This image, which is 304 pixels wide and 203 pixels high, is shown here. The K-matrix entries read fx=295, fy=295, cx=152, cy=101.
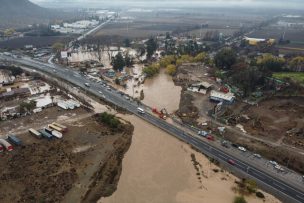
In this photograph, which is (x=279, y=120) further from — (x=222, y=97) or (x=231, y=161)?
(x=231, y=161)

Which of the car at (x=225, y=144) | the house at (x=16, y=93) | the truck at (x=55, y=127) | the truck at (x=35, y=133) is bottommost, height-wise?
the truck at (x=35, y=133)

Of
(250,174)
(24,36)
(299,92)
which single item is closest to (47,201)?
(250,174)

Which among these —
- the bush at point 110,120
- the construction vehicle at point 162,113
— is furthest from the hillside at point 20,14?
the construction vehicle at point 162,113

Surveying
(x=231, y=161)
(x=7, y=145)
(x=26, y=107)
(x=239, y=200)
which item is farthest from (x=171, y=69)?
(x=239, y=200)

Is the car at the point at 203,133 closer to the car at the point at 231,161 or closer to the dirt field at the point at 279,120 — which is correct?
the car at the point at 231,161

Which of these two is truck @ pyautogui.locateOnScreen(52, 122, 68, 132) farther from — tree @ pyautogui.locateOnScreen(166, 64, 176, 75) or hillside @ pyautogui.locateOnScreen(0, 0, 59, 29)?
hillside @ pyautogui.locateOnScreen(0, 0, 59, 29)

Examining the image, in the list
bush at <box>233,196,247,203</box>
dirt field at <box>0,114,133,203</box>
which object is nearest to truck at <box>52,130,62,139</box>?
dirt field at <box>0,114,133,203</box>
